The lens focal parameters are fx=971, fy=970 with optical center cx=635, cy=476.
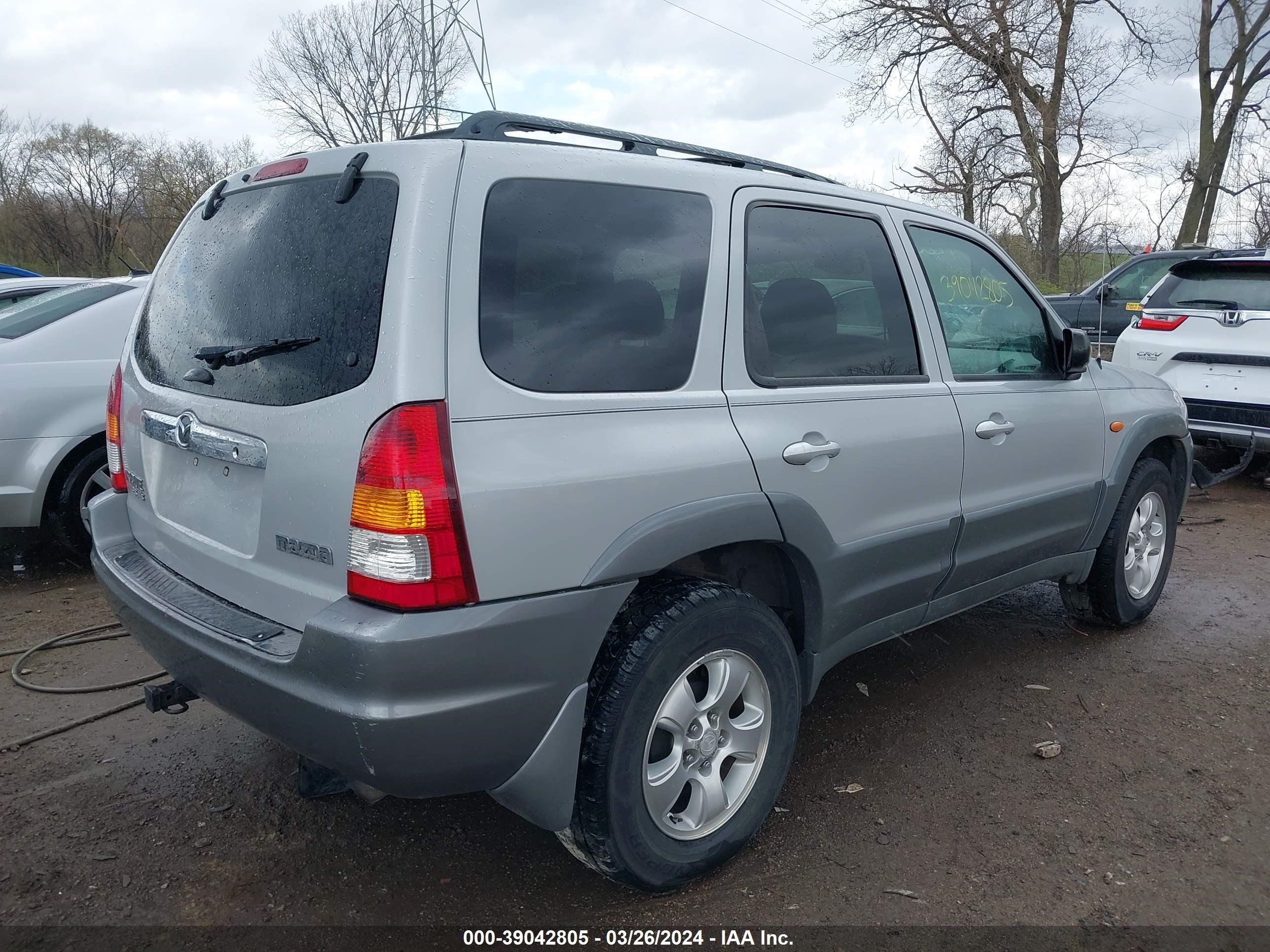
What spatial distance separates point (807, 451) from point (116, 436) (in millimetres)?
2150

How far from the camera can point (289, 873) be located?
2.64m

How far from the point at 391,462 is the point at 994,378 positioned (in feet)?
7.94

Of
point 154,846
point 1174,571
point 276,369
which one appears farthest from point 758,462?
point 1174,571

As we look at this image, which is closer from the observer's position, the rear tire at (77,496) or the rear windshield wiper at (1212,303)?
the rear tire at (77,496)

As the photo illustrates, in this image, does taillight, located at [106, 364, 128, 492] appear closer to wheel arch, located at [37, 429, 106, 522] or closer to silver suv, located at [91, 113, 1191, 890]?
silver suv, located at [91, 113, 1191, 890]

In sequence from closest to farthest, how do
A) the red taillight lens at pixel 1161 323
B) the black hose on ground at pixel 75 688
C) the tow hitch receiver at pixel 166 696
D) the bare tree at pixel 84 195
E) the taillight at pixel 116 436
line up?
the tow hitch receiver at pixel 166 696 < the taillight at pixel 116 436 < the black hose on ground at pixel 75 688 < the red taillight lens at pixel 1161 323 < the bare tree at pixel 84 195

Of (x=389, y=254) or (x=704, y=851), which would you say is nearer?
(x=389, y=254)

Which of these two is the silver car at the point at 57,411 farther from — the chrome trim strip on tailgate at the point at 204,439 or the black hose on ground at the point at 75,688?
the chrome trim strip on tailgate at the point at 204,439

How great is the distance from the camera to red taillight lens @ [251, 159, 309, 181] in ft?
8.21

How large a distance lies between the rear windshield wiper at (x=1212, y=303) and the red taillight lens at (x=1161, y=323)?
136mm

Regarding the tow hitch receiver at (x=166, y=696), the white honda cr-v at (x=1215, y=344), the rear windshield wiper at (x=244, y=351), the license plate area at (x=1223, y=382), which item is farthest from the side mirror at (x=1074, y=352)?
the license plate area at (x=1223, y=382)

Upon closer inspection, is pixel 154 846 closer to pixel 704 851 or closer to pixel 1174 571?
pixel 704 851

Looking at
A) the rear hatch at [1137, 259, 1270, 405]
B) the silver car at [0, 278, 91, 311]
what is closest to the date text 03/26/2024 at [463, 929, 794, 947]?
the silver car at [0, 278, 91, 311]

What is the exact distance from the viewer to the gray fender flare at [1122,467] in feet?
13.5
